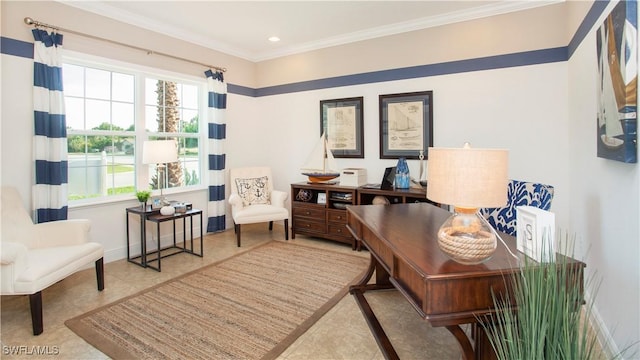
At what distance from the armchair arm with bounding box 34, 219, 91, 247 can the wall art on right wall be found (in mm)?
3730

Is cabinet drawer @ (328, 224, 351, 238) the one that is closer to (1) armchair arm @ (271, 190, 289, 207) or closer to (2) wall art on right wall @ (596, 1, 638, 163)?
(1) armchair arm @ (271, 190, 289, 207)

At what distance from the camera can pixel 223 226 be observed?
15.4 ft

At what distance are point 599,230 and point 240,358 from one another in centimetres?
239

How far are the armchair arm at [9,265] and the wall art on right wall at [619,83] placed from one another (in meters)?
3.51

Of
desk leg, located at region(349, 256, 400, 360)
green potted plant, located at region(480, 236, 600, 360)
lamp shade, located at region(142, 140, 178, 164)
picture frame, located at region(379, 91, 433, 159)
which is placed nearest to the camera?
green potted plant, located at region(480, 236, 600, 360)

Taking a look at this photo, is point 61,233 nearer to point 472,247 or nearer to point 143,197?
point 143,197

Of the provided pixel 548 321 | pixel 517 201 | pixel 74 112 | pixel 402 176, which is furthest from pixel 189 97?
pixel 548 321

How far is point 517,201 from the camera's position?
239 cm

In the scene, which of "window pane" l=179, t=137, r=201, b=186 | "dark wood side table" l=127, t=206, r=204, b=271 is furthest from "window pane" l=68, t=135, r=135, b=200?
"window pane" l=179, t=137, r=201, b=186

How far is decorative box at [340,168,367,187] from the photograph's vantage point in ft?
13.4

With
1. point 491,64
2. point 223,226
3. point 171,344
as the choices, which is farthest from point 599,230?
point 223,226

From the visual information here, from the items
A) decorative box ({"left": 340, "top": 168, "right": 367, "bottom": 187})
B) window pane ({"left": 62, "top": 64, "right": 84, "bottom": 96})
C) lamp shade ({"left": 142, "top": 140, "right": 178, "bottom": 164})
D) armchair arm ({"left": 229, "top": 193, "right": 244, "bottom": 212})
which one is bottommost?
armchair arm ({"left": 229, "top": 193, "right": 244, "bottom": 212})

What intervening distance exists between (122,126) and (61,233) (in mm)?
1440

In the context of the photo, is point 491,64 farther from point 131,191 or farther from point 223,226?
point 131,191
